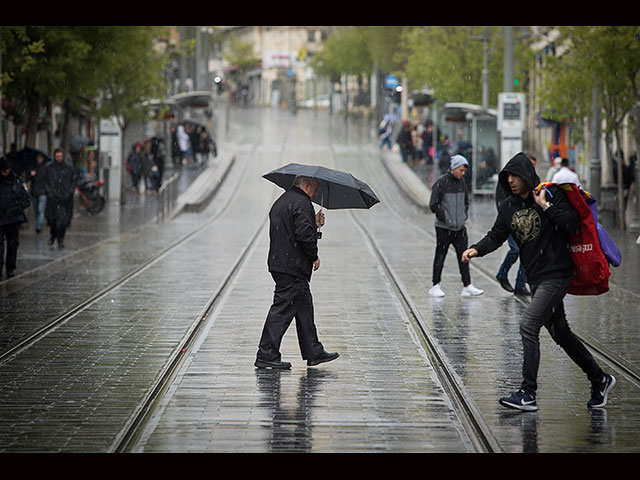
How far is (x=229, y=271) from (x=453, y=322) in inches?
233

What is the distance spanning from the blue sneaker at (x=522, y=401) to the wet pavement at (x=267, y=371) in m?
0.08

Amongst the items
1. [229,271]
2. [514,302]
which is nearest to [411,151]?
[229,271]

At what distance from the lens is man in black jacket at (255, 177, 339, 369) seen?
9.88 metres

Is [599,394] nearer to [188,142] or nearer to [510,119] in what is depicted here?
[510,119]

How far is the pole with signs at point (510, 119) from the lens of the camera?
31422 mm

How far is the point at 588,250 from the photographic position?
8.39 m

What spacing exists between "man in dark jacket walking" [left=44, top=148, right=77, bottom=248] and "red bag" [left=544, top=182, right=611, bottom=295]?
48.1ft

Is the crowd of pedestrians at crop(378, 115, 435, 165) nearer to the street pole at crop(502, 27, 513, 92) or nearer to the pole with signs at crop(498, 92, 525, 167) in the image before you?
the street pole at crop(502, 27, 513, 92)

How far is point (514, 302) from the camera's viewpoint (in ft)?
48.1

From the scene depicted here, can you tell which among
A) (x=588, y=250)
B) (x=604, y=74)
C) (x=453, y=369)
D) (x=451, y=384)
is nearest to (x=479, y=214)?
(x=604, y=74)

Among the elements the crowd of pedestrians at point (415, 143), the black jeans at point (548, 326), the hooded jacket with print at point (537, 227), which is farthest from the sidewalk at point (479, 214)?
the hooded jacket with print at point (537, 227)

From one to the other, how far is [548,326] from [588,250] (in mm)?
620
